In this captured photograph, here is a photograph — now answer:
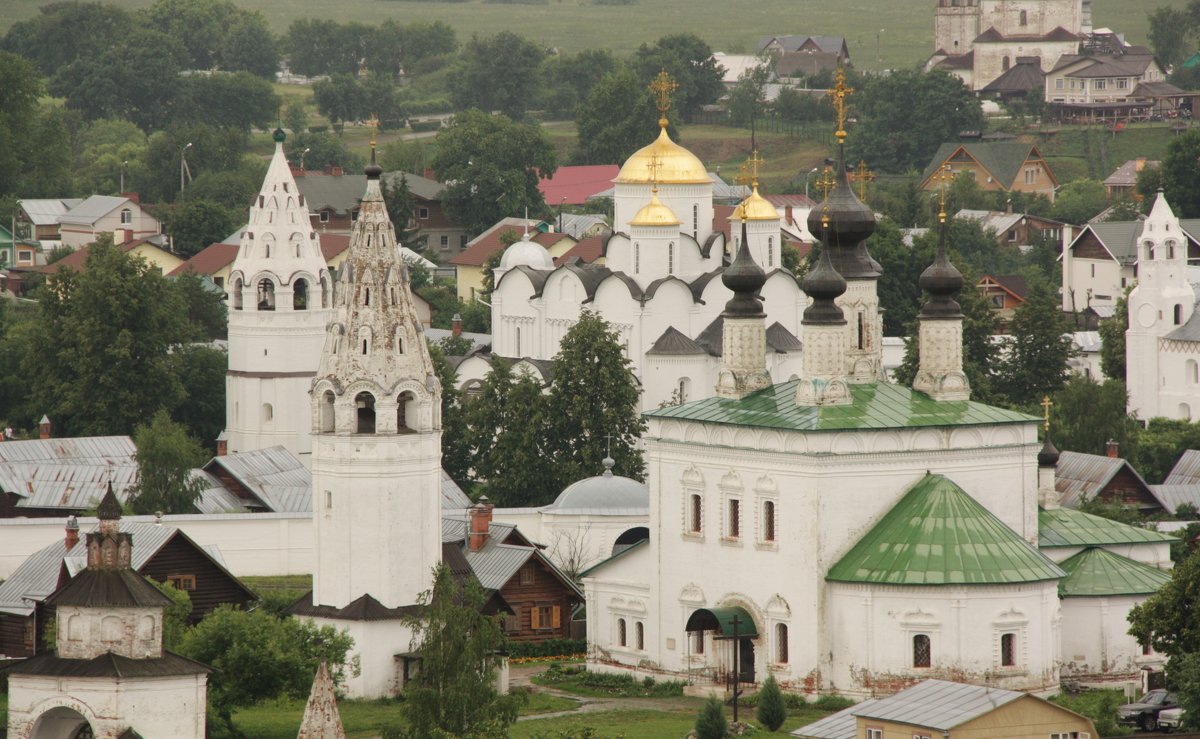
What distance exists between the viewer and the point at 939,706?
3369 centimetres

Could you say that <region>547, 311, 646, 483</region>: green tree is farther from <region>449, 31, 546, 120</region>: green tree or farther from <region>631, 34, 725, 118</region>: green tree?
<region>449, 31, 546, 120</region>: green tree

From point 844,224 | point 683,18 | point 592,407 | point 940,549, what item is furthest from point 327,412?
point 683,18

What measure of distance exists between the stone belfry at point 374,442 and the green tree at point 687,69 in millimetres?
77221

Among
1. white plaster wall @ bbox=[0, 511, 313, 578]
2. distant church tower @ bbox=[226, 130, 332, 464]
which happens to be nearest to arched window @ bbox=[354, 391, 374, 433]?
white plaster wall @ bbox=[0, 511, 313, 578]

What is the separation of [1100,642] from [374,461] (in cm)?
899

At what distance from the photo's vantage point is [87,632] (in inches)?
1339

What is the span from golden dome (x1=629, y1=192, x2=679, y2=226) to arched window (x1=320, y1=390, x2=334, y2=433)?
18942mm

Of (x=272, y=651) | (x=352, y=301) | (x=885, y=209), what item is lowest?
(x=272, y=651)

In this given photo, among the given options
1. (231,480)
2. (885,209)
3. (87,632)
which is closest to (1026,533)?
(87,632)

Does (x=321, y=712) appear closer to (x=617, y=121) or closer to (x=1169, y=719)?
(x=1169, y=719)

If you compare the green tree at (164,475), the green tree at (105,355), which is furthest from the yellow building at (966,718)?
the green tree at (105,355)

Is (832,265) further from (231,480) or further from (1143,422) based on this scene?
(1143,422)

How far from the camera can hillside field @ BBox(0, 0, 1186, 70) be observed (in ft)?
504

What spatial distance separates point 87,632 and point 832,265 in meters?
12.8
